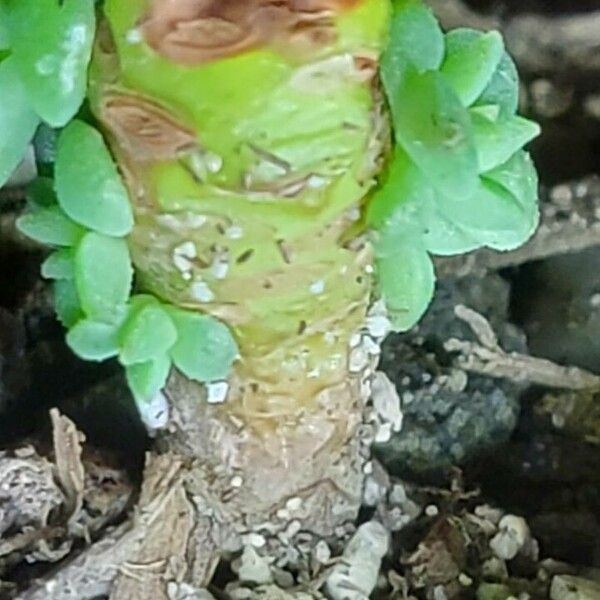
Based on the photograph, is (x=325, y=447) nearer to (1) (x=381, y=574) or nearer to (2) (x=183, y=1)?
(1) (x=381, y=574)

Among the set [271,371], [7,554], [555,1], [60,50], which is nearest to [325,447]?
[271,371]

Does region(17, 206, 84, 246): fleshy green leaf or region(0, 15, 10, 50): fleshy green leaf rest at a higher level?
region(0, 15, 10, 50): fleshy green leaf

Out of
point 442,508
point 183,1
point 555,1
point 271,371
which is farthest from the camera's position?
point 555,1

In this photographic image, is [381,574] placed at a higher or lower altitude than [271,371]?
lower

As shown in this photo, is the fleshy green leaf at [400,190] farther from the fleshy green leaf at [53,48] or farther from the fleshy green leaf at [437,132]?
the fleshy green leaf at [53,48]

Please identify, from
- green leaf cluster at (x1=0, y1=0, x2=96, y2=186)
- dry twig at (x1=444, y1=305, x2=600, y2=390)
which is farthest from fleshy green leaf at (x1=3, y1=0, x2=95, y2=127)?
dry twig at (x1=444, y1=305, x2=600, y2=390)

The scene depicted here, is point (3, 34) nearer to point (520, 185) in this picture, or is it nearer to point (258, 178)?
point (258, 178)

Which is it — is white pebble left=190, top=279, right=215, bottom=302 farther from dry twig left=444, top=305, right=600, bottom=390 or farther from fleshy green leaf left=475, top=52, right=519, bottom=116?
dry twig left=444, top=305, right=600, bottom=390
